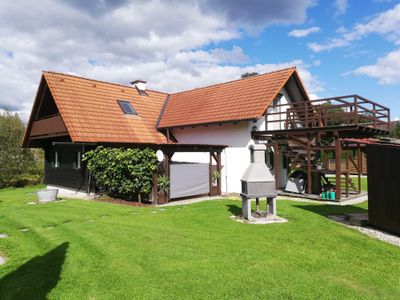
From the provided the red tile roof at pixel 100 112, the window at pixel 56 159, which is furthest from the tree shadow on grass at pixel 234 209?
the window at pixel 56 159

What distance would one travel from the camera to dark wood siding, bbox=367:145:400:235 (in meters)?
7.34

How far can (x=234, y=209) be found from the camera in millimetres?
10617

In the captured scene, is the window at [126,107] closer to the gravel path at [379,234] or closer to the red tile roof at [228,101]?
the red tile roof at [228,101]

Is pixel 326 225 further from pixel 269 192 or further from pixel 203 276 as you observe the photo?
pixel 203 276

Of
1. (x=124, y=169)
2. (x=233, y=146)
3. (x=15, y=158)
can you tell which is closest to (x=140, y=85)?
(x=233, y=146)

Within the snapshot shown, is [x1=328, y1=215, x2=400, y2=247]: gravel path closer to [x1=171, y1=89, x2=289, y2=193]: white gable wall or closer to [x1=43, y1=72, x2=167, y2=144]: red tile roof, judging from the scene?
[x1=171, y1=89, x2=289, y2=193]: white gable wall

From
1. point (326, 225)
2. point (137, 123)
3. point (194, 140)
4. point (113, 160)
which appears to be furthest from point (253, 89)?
→ point (326, 225)

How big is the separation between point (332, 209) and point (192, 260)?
7006 millimetres

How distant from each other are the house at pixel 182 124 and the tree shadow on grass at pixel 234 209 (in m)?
3.07

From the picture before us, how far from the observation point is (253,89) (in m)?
17.4

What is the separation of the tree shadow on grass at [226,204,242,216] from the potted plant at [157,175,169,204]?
9.54ft

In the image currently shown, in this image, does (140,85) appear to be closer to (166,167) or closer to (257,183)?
(166,167)

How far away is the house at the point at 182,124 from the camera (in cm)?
1468

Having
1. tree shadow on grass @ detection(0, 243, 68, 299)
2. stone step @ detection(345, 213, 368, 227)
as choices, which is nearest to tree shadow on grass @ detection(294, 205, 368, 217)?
stone step @ detection(345, 213, 368, 227)
